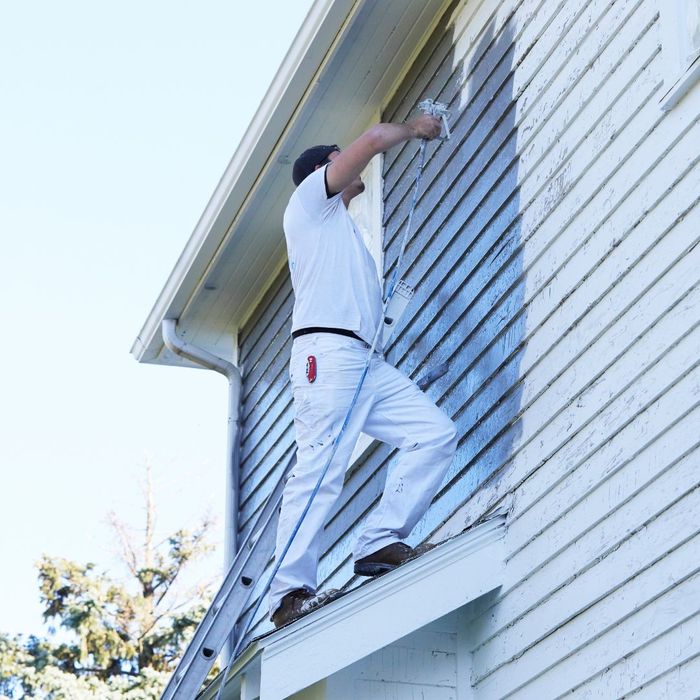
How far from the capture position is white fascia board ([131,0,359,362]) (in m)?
7.21

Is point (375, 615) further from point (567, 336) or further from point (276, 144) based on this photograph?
point (276, 144)

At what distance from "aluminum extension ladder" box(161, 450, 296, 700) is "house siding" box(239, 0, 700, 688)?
76cm

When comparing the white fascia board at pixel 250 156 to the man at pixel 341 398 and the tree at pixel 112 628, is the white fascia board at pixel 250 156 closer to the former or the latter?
the man at pixel 341 398

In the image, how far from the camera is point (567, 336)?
17.2 feet

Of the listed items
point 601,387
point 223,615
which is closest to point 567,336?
point 601,387

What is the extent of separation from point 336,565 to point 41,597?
55.5 ft

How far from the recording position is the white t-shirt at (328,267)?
5.74 metres

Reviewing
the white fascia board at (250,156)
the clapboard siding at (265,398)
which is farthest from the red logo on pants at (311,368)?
the clapboard siding at (265,398)

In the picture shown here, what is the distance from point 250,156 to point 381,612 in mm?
3798

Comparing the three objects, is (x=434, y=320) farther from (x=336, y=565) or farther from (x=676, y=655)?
(x=676, y=655)

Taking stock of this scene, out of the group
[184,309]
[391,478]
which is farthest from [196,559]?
[391,478]

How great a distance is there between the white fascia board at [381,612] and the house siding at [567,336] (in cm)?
13

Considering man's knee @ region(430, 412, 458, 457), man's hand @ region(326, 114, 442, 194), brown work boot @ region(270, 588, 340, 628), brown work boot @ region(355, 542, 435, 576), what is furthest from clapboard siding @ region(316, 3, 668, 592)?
brown work boot @ region(270, 588, 340, 628)

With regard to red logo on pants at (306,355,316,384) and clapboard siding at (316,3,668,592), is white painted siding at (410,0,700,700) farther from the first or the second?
red logo on pants at (306,355,316,384)
